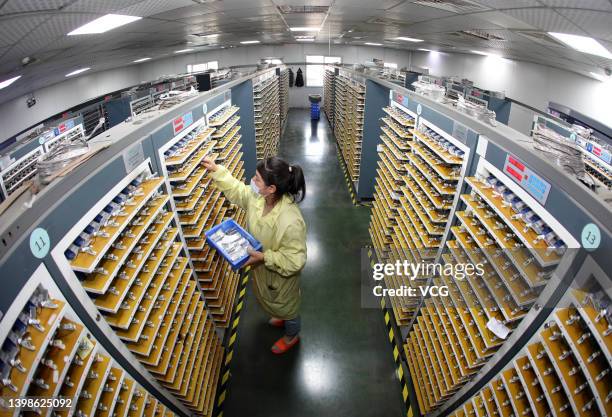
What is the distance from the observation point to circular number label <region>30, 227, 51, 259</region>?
1.32 meters

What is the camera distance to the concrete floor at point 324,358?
3291mm

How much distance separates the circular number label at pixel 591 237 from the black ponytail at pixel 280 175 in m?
1.84

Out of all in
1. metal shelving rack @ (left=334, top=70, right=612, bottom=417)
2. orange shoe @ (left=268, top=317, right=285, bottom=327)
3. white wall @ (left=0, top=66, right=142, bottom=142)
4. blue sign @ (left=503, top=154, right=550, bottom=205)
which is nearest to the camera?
metal shelving rack @ (left=334, top=70, right=612, bottom=417)

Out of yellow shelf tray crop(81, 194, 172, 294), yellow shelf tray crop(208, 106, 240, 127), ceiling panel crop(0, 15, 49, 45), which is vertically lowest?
yellow shelf tray crop(81, 194, 172, 294)

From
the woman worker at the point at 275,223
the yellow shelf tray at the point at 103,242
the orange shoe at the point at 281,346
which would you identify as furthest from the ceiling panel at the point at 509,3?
the orange shoe at the point at 281,346

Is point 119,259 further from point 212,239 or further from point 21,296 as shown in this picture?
point 212,239

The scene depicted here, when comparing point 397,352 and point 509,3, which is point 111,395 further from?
point 509,3

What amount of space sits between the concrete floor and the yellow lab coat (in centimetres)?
62

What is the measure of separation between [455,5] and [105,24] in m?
3.47

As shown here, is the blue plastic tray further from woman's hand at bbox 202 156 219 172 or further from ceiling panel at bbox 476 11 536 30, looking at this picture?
ceiling panel at bbox 476 11 536 30

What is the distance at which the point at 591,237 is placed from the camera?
4.61ft

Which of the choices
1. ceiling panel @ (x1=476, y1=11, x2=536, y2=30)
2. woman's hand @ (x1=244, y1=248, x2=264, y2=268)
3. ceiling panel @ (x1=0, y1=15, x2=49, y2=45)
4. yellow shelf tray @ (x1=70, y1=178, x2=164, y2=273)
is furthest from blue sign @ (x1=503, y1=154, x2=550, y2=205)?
ceiling panel @ (x1=0, y1=15, x2=49, y2=45)

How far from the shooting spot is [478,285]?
7.59 feet

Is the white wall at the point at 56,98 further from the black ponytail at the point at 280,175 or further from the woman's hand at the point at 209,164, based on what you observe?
the black ponytail at the point at 280,175
